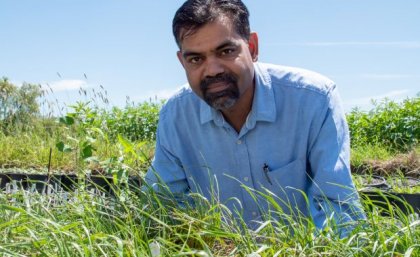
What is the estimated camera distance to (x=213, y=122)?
265 centimetres

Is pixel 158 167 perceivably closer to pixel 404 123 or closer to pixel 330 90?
pixel 330 90

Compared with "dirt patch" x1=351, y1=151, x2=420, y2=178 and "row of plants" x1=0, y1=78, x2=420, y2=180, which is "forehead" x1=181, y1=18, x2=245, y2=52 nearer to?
"row of plants" x1=0, y1=78, x2=420, y2=180

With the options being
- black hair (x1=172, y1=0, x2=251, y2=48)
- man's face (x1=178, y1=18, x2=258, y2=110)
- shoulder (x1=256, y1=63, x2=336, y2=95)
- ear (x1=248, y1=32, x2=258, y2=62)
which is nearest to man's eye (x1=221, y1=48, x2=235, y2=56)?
man's face (x1=178, y1=18, x2=258, y2=110)

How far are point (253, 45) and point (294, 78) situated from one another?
9.2 inches

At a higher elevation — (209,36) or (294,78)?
(209,36)

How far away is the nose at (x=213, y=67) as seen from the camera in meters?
2.29

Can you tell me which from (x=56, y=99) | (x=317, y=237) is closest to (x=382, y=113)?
(x=56, y=99)

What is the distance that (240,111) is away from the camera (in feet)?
8.64

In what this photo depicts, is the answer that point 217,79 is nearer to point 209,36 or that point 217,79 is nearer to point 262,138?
point 209,36

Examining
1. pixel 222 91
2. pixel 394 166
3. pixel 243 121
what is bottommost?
pixel 394 166

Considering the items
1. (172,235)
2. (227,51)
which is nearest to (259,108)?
(227,51)

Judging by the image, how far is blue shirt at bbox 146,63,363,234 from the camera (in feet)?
8.13

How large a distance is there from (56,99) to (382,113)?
5.40m

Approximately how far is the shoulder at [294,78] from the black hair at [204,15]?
0.31m
